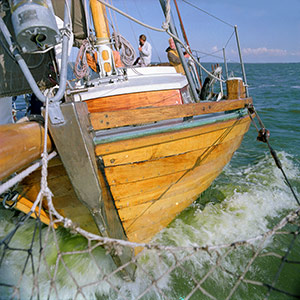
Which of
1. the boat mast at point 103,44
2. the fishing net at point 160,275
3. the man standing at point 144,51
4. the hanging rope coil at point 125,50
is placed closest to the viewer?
the fishing net at point 160,275

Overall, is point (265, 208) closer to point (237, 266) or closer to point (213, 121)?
point (237, 266)

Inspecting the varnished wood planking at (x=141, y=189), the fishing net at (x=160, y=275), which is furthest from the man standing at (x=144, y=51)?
the fishing net at (x=160, y=275)

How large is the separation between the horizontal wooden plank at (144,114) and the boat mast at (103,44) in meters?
2.17

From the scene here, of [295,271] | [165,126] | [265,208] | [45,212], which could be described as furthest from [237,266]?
[45,212]

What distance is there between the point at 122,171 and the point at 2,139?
3.89 ft

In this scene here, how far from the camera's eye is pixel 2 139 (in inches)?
57.3

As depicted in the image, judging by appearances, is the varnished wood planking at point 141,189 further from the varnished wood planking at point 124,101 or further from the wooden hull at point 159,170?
the varnished wood planking at point 124,101

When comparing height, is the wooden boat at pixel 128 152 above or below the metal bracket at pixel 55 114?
below

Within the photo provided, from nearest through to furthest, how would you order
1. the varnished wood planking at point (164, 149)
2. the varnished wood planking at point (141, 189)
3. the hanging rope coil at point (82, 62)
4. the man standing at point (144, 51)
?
1. the varnished wood planking at point (164, 149)
2. the varnished wood planking at point (141, 189)
3. the hanging rope coil at point (82, 62)
4. the man standing at point (144, 51)

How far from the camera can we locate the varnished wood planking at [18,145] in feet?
4.73

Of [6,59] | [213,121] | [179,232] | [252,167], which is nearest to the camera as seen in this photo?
[6,59]

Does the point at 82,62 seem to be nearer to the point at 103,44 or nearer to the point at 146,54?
the point at 103,44

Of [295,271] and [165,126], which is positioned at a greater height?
[165,126]

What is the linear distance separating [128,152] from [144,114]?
405 mm
